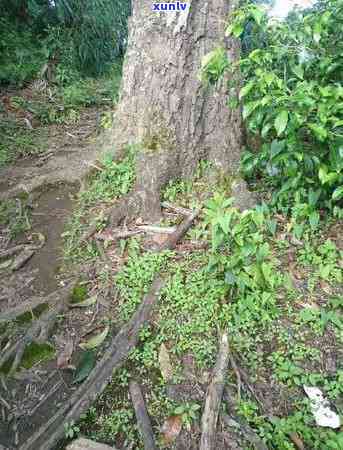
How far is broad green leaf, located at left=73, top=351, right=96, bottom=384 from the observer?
2320 mm

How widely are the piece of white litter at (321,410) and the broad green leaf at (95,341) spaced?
127cm

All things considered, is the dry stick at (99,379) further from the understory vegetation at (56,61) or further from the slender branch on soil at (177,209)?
the understory vegetation at (56,61)

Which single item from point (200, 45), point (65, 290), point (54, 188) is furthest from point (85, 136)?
point (65, 290)

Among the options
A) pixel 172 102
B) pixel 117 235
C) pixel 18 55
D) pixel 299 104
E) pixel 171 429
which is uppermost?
pixel 18 55

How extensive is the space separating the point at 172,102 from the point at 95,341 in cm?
206

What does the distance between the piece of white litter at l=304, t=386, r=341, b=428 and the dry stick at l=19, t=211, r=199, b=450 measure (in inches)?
42.7

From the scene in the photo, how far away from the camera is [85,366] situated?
2.37 meters

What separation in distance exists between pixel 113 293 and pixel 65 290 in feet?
1.15

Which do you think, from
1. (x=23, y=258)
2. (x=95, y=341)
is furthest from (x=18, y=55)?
(x=95, y=341)

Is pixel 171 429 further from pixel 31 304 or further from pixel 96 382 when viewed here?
pixel 31 304

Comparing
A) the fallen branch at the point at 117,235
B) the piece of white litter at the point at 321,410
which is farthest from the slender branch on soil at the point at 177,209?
the piece of white litter at the point at 321,410

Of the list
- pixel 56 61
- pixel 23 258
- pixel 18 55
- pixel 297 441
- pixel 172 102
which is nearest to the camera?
pixel 297 441

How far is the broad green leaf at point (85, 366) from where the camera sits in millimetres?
2320

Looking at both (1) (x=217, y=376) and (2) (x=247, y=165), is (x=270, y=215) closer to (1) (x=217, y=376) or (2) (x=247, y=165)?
(2) (x=247, y=165)
